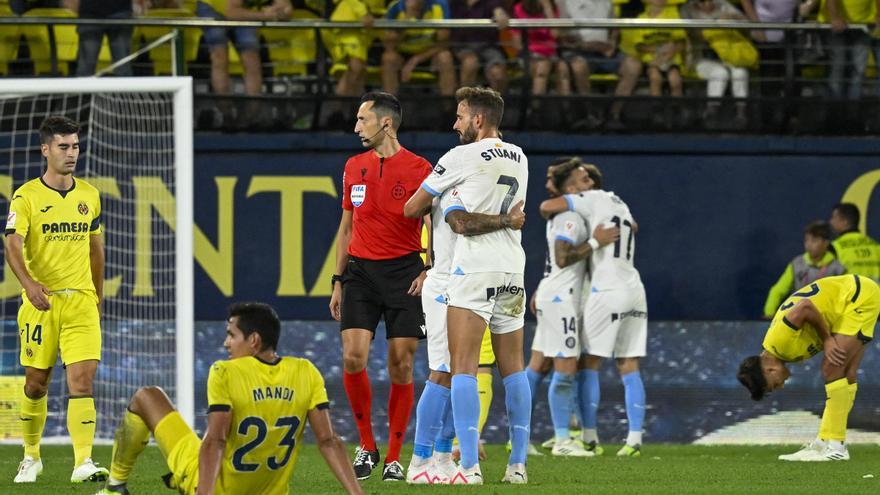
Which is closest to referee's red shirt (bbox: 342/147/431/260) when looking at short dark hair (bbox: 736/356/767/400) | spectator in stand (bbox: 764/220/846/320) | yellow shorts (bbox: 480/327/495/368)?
yellow shorts (bbox: 480/327/495/368)

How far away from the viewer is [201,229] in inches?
489

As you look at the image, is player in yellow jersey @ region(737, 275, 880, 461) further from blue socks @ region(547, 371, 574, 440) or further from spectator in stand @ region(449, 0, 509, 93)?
spectator in stand @ region(449, 0, 509, 93)

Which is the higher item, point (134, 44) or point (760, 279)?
point (134, 44)

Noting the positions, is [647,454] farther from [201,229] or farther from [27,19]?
[27,19]

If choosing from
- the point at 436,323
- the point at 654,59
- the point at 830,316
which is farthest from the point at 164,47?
the point at 830,316

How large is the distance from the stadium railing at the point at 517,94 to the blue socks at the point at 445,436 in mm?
5623

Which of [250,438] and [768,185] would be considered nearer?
[250,438]

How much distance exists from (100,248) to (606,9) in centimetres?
733

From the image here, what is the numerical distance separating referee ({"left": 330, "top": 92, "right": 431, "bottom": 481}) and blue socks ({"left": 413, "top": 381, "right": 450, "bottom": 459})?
602mm

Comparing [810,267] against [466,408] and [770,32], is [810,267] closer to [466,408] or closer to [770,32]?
[770,32]

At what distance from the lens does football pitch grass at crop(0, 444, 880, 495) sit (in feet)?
21.9

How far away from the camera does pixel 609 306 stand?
31.6ft

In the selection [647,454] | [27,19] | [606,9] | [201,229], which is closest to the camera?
[647,454]

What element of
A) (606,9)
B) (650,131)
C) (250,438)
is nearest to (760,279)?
(650,131)
